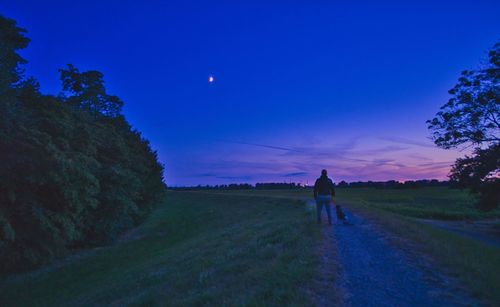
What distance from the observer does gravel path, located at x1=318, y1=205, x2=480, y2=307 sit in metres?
6.09

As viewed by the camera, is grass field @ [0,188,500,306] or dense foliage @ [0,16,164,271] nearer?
grass field @ [0,188,500,306]

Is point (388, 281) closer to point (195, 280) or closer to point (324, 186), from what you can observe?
point (195, 280)

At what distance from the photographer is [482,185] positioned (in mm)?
26938

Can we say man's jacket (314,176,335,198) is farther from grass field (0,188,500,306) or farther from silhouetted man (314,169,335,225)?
grass field (0,188,500,306)

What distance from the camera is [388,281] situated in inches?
283

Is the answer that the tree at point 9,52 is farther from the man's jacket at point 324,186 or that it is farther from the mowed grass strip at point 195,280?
the man's jacket at point 324,186

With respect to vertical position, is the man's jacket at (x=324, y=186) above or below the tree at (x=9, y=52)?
below

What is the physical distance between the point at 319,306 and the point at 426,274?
3.61m

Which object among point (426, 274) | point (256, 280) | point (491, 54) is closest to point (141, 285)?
point (256, 280)

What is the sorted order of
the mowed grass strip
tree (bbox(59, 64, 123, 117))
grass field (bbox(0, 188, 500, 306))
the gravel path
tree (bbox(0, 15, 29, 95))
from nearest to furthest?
the gravel path → grass field (bbox(0, 188, 500, 306)) → the mowed grass strip → tree (bbox(0, 15, 29, 95)) → tree (bbox(59, 64, 123, 117))

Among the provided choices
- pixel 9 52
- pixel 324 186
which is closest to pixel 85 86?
pixel 9 52

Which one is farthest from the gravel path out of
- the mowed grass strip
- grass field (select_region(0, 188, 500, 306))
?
the mowed grass strip

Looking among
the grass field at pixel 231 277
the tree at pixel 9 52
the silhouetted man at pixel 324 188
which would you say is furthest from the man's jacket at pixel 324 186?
the tree at pixel 9 52

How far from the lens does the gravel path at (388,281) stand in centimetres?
609
